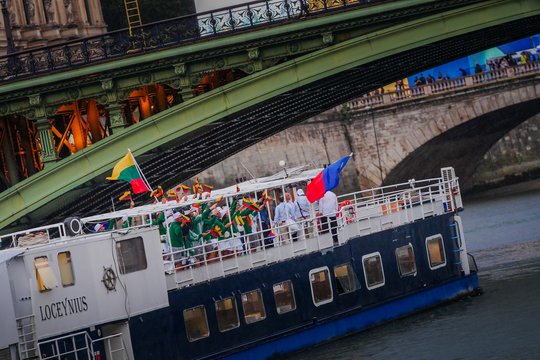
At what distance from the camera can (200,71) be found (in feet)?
110

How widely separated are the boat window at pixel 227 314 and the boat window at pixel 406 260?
447 cm

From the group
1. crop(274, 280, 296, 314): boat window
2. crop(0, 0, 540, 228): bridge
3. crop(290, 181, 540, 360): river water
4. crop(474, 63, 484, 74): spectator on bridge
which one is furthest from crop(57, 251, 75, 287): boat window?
crop(474, 63, 484, 74): spectator on bridge

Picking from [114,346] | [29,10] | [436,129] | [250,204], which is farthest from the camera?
[436,129]

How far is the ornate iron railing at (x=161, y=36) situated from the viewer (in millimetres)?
32844

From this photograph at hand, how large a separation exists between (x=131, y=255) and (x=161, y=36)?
8.02m

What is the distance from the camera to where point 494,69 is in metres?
60.3

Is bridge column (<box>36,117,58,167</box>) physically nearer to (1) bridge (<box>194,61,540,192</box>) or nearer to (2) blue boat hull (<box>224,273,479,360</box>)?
(2) blue boat hull (<box>224,273,479,360</box>)

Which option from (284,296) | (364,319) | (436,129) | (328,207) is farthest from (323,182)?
(436,129)

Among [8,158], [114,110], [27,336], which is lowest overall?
[27,336]

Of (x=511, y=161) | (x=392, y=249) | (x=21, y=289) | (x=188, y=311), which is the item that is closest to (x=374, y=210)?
(x=392, y=249)

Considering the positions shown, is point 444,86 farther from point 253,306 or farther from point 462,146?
point 253,306

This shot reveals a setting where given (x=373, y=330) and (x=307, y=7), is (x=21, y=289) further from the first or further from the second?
(x=307, y=7)

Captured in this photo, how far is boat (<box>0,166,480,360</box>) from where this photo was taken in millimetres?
25500

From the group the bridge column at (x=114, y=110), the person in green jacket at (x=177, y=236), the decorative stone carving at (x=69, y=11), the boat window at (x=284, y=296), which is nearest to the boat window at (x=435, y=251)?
the boat window at (x=284, y=296)
